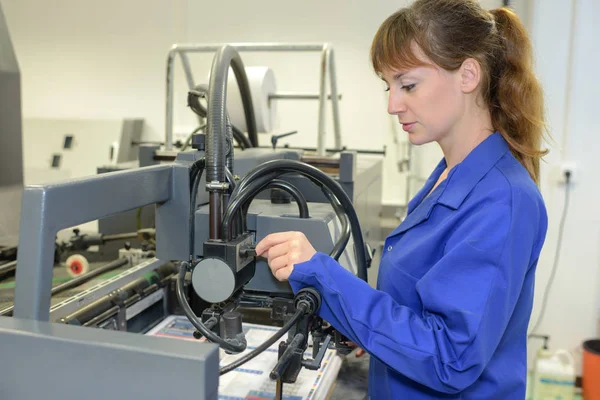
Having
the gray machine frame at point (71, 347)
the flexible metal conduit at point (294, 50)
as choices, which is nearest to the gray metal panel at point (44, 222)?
the gray machine frame at point (71, 347)

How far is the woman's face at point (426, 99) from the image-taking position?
2.66 feet

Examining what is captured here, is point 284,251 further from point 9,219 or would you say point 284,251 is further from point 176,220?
point 9,219

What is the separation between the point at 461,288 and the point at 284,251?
0.84 ft

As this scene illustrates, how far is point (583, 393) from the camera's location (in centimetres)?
265

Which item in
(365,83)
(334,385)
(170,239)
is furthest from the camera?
(365,83)

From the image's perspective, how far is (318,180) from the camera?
0.84 metres

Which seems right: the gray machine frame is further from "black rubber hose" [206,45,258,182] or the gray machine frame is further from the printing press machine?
"black rubber hose" [206,45,258,182]

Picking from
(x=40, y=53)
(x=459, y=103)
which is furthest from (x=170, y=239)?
(x=40, y=53)

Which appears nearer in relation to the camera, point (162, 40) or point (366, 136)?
point (366, 136)

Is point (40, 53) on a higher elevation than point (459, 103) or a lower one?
higher

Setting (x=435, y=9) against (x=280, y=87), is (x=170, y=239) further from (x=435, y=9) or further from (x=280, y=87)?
(x=280, y=87)

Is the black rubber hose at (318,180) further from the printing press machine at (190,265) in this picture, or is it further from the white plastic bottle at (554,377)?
the white plastic bottle at (554,377)

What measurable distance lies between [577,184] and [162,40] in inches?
109

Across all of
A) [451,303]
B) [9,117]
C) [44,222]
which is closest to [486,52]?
[451,303]
